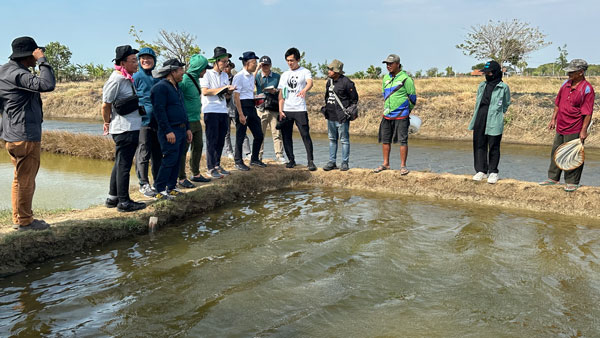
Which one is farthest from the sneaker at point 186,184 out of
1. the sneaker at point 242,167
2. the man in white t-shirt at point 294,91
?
the man in white t-shirt at point 294,91

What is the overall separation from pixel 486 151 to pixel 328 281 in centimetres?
436

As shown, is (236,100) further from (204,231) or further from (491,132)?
(491,132)

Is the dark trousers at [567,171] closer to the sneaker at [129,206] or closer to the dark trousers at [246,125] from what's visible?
the dark trousers at [246,125]

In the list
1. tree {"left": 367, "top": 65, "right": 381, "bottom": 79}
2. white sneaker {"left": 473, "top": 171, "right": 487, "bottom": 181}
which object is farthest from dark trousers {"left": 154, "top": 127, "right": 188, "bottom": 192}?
tree {"left": 367, "top": 65, "right": 381, "bottom": 79}

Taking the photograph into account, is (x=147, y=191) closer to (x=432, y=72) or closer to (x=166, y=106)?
(x=166, y=106)

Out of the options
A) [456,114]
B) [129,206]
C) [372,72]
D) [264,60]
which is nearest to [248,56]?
[264,60]

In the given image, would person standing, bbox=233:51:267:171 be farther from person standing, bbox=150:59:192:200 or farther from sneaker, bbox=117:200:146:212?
sneaker, bbox=117:200:146:212

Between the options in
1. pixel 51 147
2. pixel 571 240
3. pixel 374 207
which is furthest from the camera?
pixel 51 147

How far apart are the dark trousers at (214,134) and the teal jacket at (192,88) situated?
1.23 feet

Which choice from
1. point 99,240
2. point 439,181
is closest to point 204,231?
point 99,240

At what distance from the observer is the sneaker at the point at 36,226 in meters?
4.78

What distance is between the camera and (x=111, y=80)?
542 centimetres

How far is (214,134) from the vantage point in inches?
291

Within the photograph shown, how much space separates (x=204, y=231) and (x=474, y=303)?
3340mm
